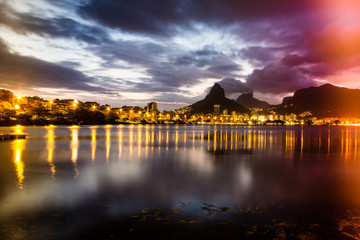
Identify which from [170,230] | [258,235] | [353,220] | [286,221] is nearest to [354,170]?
[353,220]

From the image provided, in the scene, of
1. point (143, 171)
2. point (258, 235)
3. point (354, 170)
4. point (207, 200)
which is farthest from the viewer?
point (354, 170)

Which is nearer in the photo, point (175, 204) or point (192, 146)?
point (175, 204)

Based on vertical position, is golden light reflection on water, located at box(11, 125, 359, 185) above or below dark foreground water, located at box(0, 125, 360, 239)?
below

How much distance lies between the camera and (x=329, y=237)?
7.55 metres

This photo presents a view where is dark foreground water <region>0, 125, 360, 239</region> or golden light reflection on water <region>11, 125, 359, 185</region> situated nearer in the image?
dark foreground water <region>0, 125, 360, 239</region>

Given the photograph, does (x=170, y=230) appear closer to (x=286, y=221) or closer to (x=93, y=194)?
(x=286, y=221)

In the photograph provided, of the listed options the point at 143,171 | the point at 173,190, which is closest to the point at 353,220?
the point at 173,190

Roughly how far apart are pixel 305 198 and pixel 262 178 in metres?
4.57

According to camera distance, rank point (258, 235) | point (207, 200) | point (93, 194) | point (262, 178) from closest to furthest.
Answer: point (258, 235), point (207, 200), point (93, 194), point (262, 178)

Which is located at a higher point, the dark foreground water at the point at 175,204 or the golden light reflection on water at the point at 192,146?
the dark foreground water at the point at 175,204

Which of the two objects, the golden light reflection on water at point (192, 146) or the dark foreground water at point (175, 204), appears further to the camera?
the golden light reflection on water at point (192, 146)

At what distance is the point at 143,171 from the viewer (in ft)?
60.2

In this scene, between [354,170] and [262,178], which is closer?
[262,178]

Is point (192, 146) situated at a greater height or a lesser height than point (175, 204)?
lesser
